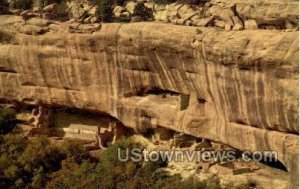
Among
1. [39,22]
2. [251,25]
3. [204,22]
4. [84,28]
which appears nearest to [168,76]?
[204,22]

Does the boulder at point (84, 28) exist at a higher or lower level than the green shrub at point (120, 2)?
lower

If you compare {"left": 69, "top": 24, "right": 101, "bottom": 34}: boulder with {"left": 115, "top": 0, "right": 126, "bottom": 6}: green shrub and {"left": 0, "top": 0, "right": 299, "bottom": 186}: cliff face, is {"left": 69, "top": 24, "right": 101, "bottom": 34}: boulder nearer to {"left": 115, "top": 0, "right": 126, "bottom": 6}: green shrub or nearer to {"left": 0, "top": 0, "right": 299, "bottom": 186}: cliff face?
{"left": 0, "top": 0, "right": 299, "bottom": 186}: cliff face

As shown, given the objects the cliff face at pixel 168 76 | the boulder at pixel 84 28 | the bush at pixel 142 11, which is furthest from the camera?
the bush at pixel 142 11

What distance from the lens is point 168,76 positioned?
1666 centimetres

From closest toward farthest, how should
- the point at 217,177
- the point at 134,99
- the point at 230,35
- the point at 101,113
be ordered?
the point at 230,35 → the point at 217,177 → the point at 134,99 → the point at 101,113

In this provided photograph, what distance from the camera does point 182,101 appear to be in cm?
1681

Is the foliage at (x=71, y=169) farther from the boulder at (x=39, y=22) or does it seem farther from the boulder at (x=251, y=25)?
the boulder at (x=251, y=25)

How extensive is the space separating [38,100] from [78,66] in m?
2.25

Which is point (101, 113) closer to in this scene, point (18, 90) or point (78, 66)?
point (78, 66)

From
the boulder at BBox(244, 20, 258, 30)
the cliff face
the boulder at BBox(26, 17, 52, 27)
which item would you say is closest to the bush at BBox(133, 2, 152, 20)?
the cliff face

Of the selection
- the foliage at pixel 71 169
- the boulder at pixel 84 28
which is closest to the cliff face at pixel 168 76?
the boulder at pixel 84 28

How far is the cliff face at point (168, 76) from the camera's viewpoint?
45.9 ft

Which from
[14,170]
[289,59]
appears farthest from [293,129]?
[14,170]

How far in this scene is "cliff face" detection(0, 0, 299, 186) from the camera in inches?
551
